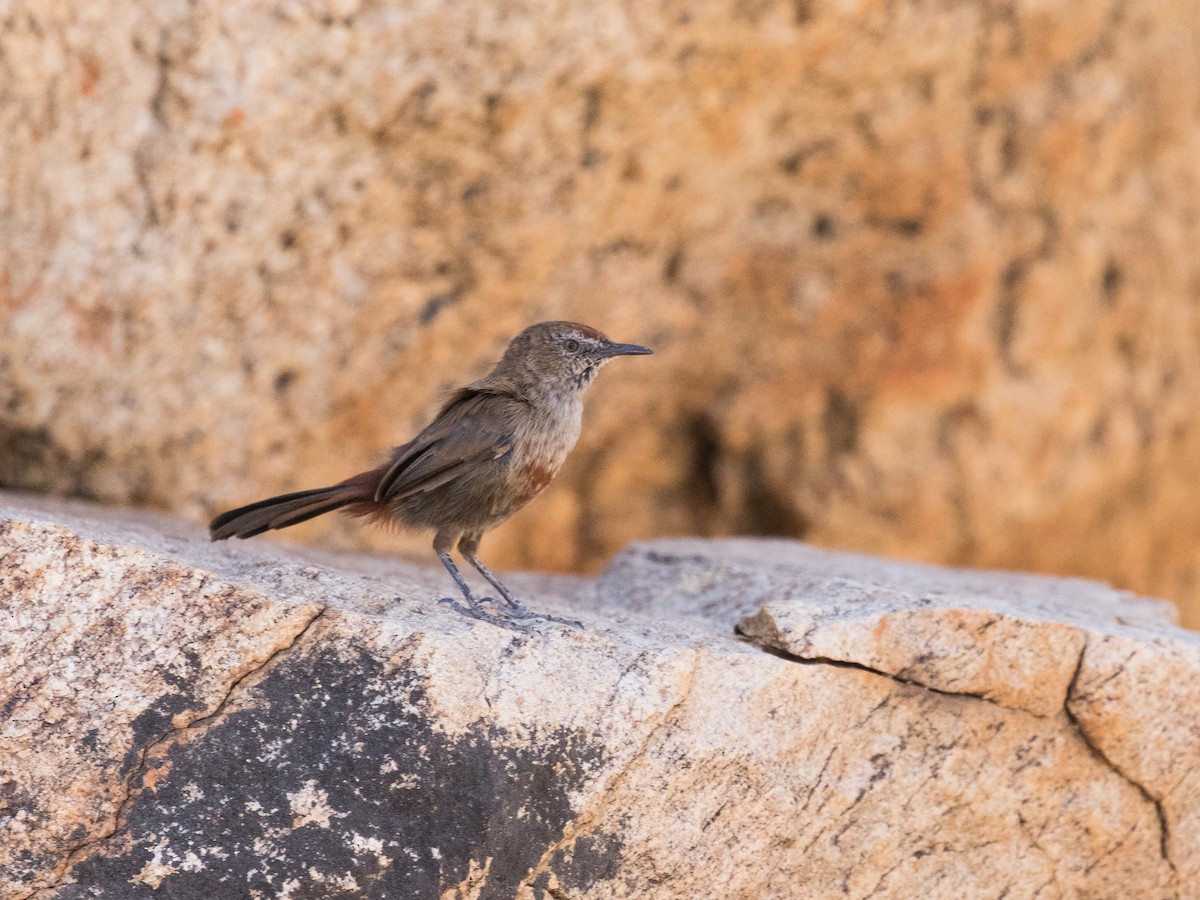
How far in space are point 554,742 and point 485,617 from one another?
0.53 m

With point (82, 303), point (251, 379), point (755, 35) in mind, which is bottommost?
point (251, 379)

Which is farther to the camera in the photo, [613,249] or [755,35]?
[613,249]

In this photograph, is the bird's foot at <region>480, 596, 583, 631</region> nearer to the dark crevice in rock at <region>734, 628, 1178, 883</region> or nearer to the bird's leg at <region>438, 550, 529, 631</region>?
the bird's leg at <region>438, 550, 529, 631</region>

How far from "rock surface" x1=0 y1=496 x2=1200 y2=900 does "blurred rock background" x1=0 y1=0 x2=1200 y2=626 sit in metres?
1.35

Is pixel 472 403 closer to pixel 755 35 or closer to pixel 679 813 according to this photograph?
pixel 679 813

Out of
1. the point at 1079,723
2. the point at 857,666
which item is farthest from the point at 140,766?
the point at 1079,723

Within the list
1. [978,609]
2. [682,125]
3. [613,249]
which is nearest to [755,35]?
[682,125]

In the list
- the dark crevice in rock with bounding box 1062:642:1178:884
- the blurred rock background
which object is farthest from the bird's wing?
the dark crevice in rock with bounding box 1062:642:1178:884

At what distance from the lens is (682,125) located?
595 cm

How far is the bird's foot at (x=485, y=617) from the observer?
3.57 meters

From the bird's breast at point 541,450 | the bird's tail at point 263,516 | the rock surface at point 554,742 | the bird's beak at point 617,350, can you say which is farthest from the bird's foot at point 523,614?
the bird's beak at point 617,350

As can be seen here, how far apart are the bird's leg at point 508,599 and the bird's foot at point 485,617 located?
4.2 inches

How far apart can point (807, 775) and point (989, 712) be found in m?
0.63

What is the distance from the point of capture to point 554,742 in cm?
328
